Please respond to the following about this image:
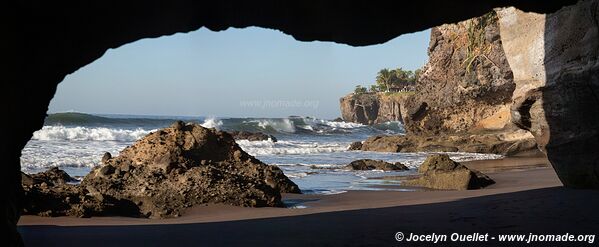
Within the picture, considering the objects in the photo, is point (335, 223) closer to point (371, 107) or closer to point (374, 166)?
point (374, 166)

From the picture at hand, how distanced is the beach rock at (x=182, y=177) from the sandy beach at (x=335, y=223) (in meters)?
0.39

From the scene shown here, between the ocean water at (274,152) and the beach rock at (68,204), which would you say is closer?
the beach rock at (68,204)

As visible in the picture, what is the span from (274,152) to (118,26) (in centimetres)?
2200

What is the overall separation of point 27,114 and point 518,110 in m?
6.73

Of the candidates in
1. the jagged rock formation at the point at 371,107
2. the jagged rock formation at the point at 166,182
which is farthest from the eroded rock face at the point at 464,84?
the jagged rock formation at the point at 371,107

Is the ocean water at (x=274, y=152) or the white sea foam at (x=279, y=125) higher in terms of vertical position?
the ocean water at (x=274, y=152)

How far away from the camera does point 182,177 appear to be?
8703mm

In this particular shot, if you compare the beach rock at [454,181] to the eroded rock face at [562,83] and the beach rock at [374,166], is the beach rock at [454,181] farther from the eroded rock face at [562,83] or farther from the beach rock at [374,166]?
A: the beach rock at [374,166]

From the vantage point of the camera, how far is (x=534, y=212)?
5930 millimetres

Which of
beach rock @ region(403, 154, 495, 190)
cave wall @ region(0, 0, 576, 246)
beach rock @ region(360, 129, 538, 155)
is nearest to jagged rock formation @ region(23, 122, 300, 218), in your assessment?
cave wall @ region(0, 0, 576, 246)

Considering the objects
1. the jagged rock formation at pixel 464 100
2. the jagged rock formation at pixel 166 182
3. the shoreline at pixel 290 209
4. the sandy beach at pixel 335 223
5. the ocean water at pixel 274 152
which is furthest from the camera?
the jagged rock formation at pixel 464 100

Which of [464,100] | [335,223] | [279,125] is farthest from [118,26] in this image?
[279,125]

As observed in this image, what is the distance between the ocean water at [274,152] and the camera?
1359 centimetres

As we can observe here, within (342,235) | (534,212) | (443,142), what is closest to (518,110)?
(534,212)
